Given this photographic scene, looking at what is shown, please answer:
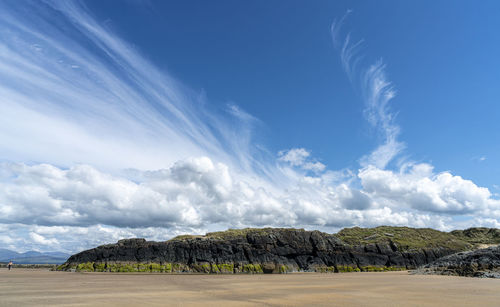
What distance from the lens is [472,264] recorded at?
4447 cm

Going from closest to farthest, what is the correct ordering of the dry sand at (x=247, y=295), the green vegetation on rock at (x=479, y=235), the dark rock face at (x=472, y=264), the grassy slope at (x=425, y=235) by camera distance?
1. the dry sand at (x=247, y=295)
2. the dark rock face at (x=472, y=264)
3. the grassy slope at (x=425, y=235)
4. the green vegetation on rock at (x=479, y=235)

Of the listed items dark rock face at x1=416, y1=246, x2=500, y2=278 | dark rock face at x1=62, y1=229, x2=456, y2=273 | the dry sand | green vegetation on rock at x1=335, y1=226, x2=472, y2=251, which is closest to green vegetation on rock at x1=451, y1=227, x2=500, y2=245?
green vegetation on rock at x1=335, y1=226, x2=472, y2=251

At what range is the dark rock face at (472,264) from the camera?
39.5 metres

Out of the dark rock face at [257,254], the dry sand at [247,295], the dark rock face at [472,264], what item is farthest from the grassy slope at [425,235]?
the dry sand at [247,295]

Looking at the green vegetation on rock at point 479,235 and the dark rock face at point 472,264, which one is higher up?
the green vegetation on rock at point 479,235

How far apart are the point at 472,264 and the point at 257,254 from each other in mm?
39161

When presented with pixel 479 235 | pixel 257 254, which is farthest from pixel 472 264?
pixel 479 235

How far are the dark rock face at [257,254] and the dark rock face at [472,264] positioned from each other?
20.5 metres

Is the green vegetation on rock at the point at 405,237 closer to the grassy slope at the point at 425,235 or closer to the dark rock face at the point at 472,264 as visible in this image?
the grassy slope at the point at 425,235

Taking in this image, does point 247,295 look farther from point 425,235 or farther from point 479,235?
point 479,235

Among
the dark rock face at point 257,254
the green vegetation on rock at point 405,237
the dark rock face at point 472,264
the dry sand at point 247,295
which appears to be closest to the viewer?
the dry sand at point 247,295

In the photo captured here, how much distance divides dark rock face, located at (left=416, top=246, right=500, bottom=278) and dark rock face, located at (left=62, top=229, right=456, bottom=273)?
20502 mm

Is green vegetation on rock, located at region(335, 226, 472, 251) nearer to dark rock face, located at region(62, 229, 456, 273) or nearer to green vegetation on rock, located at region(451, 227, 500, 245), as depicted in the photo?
green vegetation on rock, located at region(451, 227, 500, 245)

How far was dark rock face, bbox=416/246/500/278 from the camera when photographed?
130 feet
